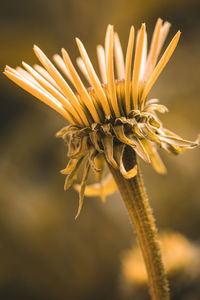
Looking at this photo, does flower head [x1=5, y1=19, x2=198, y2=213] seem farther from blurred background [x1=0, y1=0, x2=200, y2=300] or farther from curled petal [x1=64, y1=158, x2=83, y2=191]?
blurred background [x1=0, y1=0, x2=200, y2=300]

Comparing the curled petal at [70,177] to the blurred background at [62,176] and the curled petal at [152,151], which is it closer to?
the curled petal at [152,151]

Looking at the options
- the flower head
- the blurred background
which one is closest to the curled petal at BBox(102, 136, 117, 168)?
the flower head

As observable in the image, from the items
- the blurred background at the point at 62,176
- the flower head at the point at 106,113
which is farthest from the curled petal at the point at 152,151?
the blurred background at the point at 62,176

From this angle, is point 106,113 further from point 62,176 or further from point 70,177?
point 62,176

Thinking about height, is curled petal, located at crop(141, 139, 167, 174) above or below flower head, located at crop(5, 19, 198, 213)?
below

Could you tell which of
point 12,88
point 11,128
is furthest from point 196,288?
point 12,88

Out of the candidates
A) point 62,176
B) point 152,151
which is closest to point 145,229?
point 152,151
